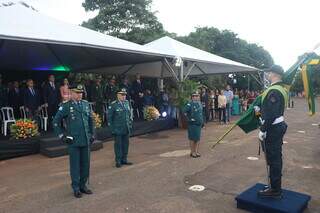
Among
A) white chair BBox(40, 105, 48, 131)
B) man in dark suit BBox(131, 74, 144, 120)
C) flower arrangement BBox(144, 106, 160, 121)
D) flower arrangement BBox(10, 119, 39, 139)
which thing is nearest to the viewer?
flower arrangement BBox(10, 119, 39, 139)

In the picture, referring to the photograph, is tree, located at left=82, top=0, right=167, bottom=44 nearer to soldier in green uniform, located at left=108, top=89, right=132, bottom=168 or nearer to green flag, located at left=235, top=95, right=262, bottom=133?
soldier in green uniform, located at left=108, top=89, right=132, bottom=168

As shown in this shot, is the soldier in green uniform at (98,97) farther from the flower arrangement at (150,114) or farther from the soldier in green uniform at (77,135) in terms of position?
the soldier in green uniform at (77,135)

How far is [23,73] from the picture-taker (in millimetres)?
15391

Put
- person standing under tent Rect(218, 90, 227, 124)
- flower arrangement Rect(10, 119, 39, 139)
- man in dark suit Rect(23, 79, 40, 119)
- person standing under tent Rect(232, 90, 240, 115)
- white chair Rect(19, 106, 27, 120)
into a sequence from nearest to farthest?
flower arrangement Rect(10, 119, 39, 139), man in dark suit Rect(23, 79, 40, 119), white chair Rect(19, 106, 27, 120), person standing under tent Rect(218, 90, 227, 124), person standing under tent Rect(232, 90, 240, 115)

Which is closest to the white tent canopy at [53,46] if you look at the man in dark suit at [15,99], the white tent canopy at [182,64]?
the white tent canopy at [182,64]

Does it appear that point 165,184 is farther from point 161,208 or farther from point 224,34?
point 224,34

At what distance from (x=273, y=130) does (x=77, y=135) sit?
10.0 feet

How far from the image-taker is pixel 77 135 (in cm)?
548

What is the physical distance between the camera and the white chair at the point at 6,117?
9.95m

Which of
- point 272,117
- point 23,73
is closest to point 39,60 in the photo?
point 23,73

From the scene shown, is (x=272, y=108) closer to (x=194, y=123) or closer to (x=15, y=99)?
(x=194, y=123)

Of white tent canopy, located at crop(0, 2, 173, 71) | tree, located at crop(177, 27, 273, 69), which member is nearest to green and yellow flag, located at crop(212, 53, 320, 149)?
white tent canopy, located at crop(0, 2, 173, 71)

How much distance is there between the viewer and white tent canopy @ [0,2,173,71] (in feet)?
28.5

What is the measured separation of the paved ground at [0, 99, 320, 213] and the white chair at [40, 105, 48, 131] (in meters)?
2.37
